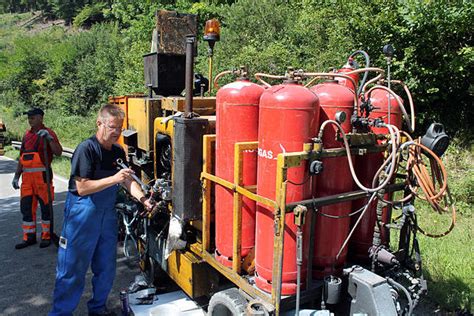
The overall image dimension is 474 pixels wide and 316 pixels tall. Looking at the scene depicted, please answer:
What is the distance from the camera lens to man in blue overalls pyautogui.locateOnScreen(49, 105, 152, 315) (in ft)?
11.3

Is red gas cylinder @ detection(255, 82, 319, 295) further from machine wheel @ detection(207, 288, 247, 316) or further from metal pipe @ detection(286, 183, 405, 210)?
machine wheel @ detection(207, 288, 247, 316)

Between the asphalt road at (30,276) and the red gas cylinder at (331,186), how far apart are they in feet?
7.46

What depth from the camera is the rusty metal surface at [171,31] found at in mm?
4738

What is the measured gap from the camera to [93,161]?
11.5 ft

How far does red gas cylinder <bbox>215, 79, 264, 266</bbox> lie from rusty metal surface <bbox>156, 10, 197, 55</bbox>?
6.67 ft

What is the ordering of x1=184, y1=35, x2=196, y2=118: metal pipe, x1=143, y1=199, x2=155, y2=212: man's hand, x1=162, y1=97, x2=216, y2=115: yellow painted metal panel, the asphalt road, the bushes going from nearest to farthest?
x1=184, y1=35, x2=196, y2=118: metal pipe → x1=143, y1=199, x2=155, y2=212: man's hand → x1=162, y1=97, x2=216, y2=115: yellow painted metal panel → the asphalt road → the bushes

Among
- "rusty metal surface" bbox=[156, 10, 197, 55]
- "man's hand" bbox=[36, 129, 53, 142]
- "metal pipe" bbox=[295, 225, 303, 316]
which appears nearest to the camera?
"metal pipe" bbox=[295, 225, 303, 316]

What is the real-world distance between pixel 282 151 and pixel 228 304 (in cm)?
117

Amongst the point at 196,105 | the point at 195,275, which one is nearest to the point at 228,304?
the point at 195,275

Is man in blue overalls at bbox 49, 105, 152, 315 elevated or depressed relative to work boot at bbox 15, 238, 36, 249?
elevated

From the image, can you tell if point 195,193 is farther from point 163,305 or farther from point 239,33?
point 239,33

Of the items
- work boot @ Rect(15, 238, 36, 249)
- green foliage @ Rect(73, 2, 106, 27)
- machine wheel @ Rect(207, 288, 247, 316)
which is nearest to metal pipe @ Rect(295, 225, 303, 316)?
machine wheel @ Rect(207, 288, 247, 316)

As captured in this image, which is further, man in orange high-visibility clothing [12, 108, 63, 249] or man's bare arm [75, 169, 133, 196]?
man in orange high-visibility clothing [12, 108, 63, 249]

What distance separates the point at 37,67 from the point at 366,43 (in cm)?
2347
